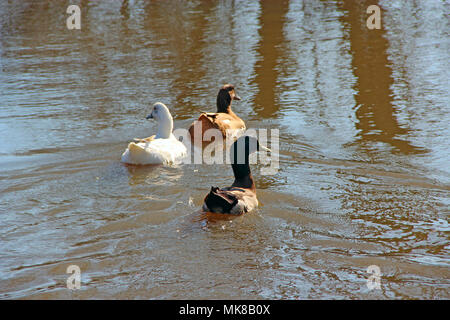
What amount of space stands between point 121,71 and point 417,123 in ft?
23.2

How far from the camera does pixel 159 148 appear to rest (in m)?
8.80

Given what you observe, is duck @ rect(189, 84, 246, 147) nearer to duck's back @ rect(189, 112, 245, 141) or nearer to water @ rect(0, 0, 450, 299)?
duck's back @ rect(189, 112, 245, 141)

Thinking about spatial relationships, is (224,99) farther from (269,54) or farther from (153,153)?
(269,54)

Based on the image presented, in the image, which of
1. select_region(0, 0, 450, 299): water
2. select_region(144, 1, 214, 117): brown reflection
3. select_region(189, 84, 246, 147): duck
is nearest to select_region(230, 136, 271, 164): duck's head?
select_region(0, 0, 450, 299): water

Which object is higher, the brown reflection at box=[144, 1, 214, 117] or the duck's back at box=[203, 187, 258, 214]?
the brown reflection at box=[144, 1, 214, 117]

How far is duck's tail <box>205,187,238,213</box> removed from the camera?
652 cm

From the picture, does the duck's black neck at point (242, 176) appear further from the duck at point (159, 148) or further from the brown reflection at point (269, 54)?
the brown reflection at point (269, 54)

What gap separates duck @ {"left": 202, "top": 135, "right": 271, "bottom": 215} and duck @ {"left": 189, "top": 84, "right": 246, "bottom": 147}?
2423 millimetres

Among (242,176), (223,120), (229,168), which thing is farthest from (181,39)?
(242,176)

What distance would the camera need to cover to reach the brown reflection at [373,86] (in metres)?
9.46

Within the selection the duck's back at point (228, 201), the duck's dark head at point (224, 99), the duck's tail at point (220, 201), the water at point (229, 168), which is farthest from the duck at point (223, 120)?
the duck's tail at point (220, 201)

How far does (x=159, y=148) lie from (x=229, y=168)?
1094mm

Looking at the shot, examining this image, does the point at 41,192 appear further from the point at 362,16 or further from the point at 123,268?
the point at 362,16
